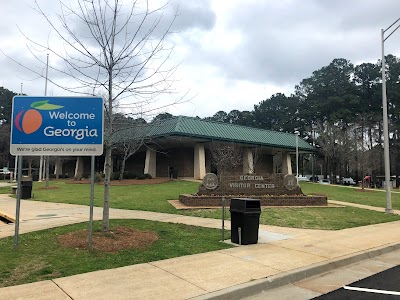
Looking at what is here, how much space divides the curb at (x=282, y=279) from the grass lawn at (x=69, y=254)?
7.14 feet

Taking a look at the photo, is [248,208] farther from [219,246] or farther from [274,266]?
[274,266]

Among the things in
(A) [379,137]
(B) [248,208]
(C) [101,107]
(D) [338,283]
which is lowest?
(D) [338,283]

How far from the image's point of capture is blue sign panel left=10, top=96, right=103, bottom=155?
7.56m

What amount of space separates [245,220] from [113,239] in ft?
10.3

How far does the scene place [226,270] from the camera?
6402 mm

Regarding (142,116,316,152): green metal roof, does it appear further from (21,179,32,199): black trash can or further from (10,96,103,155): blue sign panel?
(10,96,103,155): blue sign panel

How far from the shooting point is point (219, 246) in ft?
27.6

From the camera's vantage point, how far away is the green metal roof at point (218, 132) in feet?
120

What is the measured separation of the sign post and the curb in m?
3.72

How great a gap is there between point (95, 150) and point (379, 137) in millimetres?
68287

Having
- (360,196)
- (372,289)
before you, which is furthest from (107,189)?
(360,196)

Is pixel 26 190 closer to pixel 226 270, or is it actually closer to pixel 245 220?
pixel 245 220

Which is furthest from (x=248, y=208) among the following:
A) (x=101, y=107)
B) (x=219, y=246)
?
(x=101, y=107)

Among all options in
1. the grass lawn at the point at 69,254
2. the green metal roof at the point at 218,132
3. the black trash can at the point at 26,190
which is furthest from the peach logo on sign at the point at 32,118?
the green metal roof at the point at 218,132
